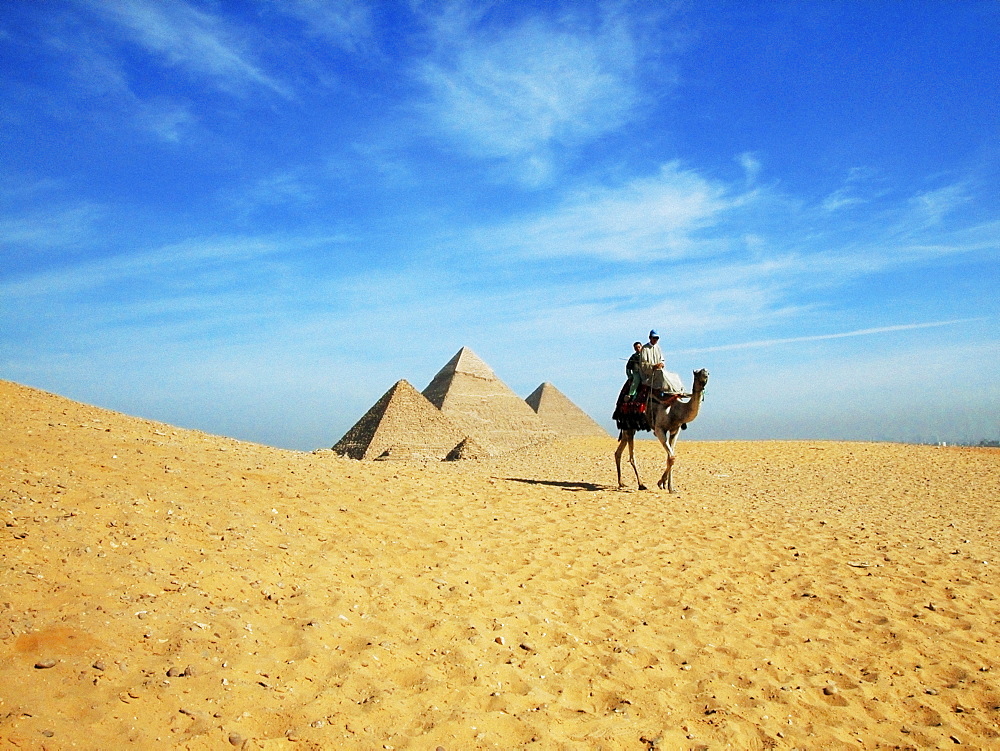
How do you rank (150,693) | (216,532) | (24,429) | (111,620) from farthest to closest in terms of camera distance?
(24,429), (216,532), (111,620), (150,693)

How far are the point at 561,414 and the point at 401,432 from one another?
19.0 m

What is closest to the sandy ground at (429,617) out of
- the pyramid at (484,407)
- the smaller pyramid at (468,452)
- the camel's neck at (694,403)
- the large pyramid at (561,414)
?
the camel's neck at (694,403)

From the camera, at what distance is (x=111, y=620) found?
4.41 m

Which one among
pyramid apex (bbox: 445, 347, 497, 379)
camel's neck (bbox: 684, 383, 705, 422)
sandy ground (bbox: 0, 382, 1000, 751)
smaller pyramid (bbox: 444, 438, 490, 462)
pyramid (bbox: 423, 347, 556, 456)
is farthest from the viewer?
pyramid apex (bbox: 445, 347, 497, 379)

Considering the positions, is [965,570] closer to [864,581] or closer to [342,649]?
[864,581]

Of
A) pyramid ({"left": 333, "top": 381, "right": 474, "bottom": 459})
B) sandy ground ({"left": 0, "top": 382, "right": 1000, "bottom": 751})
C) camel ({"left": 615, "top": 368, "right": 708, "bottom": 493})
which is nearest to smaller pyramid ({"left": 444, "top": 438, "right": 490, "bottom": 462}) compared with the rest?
pyramid ({"left": 333, "top": 381, "right": 474, "bottom": 459})

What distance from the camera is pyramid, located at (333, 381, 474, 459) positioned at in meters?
27.9

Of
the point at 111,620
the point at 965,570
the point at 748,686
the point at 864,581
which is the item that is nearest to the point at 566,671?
the point at 748,686

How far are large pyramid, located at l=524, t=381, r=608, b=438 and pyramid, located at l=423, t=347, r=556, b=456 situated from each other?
20.5 feet

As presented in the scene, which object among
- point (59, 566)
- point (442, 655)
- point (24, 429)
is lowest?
point (442, 655)

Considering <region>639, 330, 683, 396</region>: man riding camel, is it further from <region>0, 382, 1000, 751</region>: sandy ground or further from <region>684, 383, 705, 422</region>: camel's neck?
<region>0, 382, 1000, 751</region>: sandy ground

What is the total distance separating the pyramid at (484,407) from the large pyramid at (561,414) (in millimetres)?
6253

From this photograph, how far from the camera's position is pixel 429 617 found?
559cm

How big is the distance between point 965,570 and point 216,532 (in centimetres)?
864
